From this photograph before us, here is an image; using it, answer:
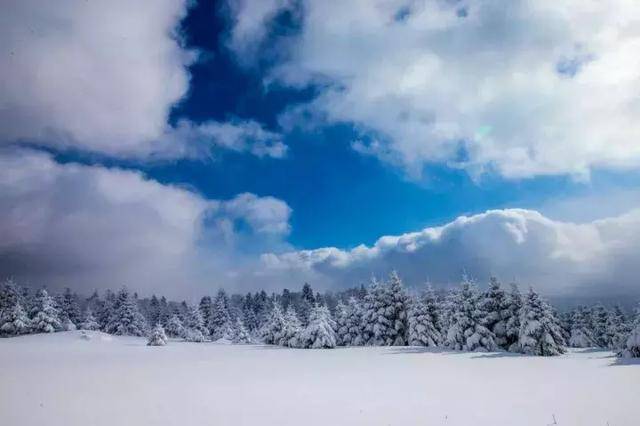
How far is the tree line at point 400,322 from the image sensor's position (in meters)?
30.9

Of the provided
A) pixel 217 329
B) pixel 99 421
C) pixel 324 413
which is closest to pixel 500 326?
pixel 324 413

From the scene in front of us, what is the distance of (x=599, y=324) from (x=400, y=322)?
38.0 m

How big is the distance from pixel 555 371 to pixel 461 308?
18197mm

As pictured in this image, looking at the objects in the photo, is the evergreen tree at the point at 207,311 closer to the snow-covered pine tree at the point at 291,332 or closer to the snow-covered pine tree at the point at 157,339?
the snow-covered pine tree at the point at 157,339

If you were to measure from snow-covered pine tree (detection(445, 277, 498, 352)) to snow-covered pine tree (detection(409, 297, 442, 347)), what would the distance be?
5.51 m

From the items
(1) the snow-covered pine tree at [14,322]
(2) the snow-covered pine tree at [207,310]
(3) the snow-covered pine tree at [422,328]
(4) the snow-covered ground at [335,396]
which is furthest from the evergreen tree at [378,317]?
(1) the snow-covered pine tree at [14,322]

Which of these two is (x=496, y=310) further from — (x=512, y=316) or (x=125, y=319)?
(x=125, y=319)

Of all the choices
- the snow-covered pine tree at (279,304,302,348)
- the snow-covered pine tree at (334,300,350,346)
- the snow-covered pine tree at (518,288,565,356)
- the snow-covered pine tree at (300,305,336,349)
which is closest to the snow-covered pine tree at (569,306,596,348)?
the snow-covered pine tree at (518,288,565,356)

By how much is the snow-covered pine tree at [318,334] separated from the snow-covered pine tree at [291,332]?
106 centimetres

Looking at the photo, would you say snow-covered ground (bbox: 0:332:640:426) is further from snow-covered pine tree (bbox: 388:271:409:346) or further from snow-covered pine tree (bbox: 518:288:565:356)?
snow-covered pine tree (bbox: 388:271:409:346)

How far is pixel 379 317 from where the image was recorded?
46844 mm

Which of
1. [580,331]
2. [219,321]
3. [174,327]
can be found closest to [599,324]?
[580,331]

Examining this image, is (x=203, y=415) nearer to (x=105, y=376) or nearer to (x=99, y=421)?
(x=99, y=421)

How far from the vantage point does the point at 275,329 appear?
51.8m
